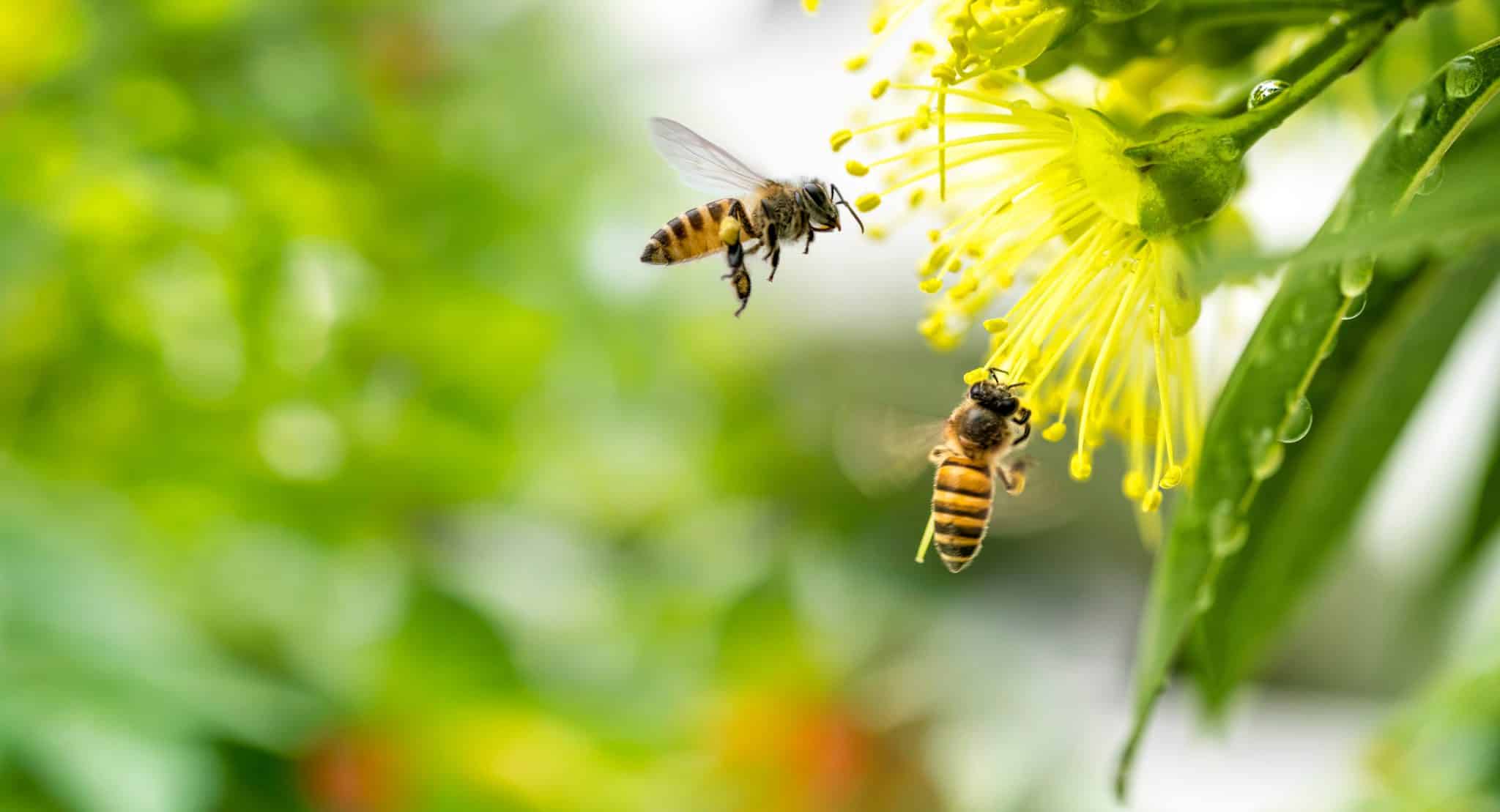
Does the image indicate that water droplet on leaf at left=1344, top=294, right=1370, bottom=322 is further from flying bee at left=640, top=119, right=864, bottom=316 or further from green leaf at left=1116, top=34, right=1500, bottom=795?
flying bee at left=640, top=119, right=864, bottom=316

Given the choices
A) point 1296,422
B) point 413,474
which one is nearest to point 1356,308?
point 1296,422

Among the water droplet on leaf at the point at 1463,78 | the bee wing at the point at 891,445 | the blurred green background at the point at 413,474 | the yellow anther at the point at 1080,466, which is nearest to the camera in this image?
the water droplet on leaf at the point at 1463,78

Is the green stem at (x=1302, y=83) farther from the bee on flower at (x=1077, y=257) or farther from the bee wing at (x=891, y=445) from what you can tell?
the bee wing at (x=891, y=445)

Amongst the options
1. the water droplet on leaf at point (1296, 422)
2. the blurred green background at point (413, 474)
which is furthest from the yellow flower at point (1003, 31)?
the blurred green background at point (413, 474)

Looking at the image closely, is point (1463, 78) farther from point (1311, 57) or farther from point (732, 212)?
point (732, 212)

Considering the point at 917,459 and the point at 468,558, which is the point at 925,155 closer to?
the point at 917,459

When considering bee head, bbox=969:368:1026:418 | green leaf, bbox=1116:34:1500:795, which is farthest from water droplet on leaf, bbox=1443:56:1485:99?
bee head, bbox=969:368:1026:418

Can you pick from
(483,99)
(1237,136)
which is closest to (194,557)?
(483,99)
